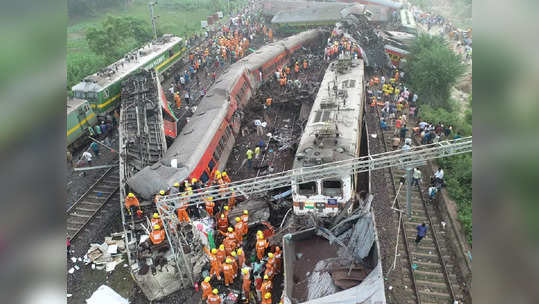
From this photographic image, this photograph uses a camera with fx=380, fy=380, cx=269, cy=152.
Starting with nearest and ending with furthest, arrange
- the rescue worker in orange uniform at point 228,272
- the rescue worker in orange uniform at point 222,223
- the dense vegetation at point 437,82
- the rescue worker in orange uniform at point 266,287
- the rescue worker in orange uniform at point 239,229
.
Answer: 1. the rescue worker in orange uniform at point 266,287
2. the rescue worker in orange uniform at point 228,272
3. the rescue worker in orange uniform at point 239,229
4. the rescue worker in orange uniform at point 222,223
5. the dense vegetation at point 437,82

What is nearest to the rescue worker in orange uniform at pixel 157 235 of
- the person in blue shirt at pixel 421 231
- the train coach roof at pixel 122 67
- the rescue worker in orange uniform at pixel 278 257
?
the rescue worker in orange uniform at pixel 278 257

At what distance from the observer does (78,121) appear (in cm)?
1886

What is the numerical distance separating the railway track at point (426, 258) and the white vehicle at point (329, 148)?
1.85 m

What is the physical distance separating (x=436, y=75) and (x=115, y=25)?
25449 mm

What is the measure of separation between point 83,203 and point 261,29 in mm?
32008

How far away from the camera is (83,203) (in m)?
15.7

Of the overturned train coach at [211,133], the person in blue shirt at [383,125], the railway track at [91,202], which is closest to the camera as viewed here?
the overturned train coach at [211,133]

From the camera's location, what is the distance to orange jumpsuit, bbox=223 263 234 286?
10.8 meters

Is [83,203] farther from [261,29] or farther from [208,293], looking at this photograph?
[261,29]

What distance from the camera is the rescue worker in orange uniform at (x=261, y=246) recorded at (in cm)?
1116

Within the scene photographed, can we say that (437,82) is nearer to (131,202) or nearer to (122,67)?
(122,67)

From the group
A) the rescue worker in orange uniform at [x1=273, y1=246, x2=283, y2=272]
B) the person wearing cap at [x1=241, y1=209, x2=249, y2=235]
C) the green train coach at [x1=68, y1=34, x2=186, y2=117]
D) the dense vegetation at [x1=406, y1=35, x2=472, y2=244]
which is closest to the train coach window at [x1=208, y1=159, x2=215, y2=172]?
the person wearing cap at [x1=241, y1=209, x2=249, y2=235]

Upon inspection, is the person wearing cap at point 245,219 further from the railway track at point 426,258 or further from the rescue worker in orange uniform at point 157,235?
the railway track at point 426,258
